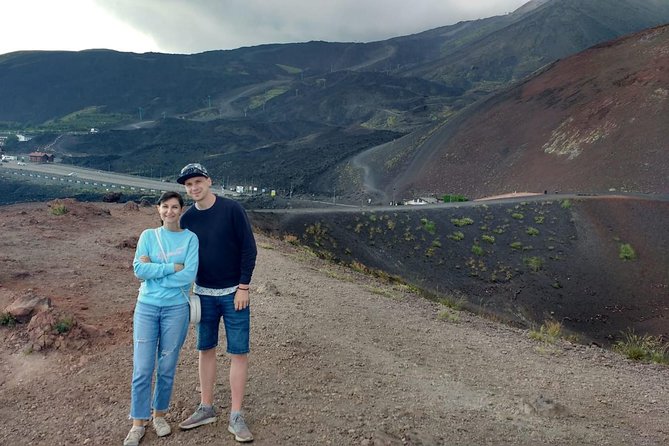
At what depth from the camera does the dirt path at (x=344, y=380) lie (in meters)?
4.20

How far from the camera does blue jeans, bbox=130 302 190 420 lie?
3678 millimetres

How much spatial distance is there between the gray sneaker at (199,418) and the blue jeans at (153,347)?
277mm

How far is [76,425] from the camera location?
4.07 metres

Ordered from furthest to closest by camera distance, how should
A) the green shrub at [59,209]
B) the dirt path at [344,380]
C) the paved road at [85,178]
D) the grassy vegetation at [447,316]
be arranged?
the paved road at [85,178] → the green shrub at [59,209] → the grassy vegetation at [447,316] → the dirt path at [344,380]

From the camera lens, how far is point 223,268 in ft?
12.4

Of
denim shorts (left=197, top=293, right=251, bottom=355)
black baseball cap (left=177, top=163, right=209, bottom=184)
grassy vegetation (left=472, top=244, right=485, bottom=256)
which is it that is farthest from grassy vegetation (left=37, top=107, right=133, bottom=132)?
denim shorts (left=197, top=293, right=251, bottom=355)

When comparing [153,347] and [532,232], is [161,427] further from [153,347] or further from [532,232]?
[532,232]

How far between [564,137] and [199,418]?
42081mm

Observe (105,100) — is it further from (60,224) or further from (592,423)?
(592,423)

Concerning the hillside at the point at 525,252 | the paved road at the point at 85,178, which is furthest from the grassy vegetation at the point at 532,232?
the paved road at the point at 85,178

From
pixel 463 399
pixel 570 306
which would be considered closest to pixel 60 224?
pixel 463 399

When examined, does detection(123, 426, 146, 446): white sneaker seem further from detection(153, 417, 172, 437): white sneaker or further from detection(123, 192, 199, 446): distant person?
detection(153, 417, 172, 437): white sneaker

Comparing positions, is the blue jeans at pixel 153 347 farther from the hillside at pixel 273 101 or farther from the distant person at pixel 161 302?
the hillside at pixel 273 101

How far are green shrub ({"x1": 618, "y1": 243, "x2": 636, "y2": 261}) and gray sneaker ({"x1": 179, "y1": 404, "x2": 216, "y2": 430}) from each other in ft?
76.7
